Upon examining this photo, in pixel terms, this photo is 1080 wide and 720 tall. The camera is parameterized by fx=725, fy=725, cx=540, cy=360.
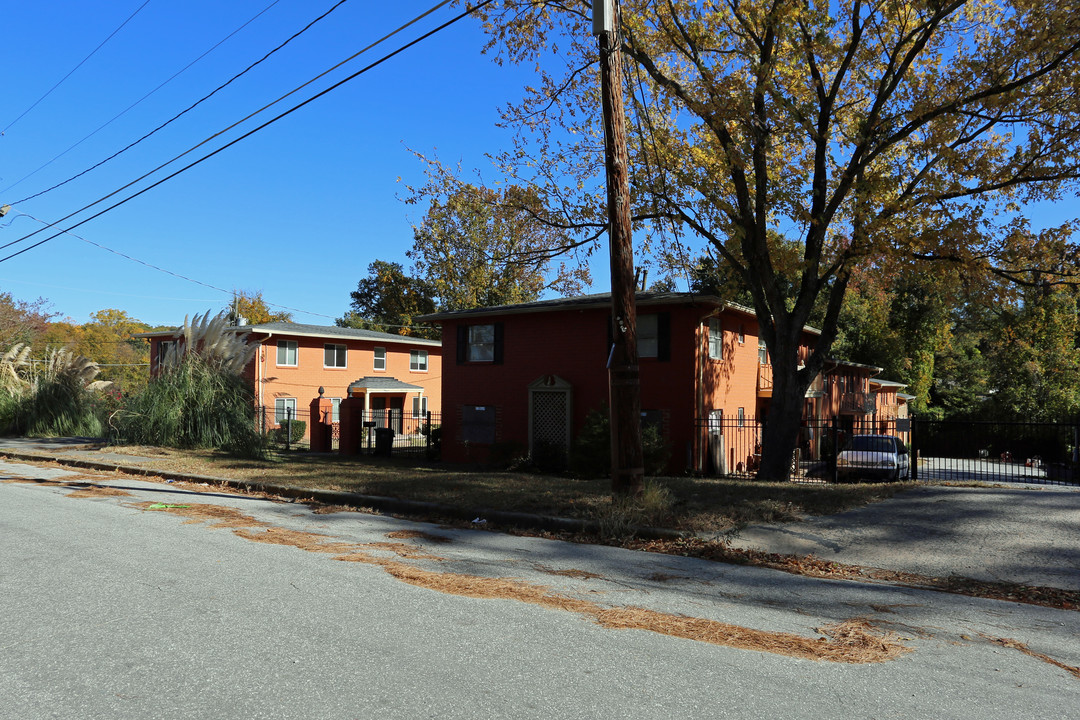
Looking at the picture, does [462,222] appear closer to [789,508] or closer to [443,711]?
[789,508]

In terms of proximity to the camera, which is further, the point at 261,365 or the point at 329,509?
the point at 261,365

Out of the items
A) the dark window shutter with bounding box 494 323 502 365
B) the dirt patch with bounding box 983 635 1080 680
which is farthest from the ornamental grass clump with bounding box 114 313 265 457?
the dirt patch with bounding box 983 635 1080 680

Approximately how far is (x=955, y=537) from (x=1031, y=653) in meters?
3.99

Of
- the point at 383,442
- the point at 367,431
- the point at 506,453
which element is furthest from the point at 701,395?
the point at 367,431

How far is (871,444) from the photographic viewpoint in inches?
814

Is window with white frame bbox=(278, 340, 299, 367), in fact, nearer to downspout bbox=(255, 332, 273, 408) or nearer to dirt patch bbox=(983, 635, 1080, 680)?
downspout bbox=(255, 332, 273, 408)

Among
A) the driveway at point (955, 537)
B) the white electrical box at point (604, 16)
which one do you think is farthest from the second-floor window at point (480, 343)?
the driveway at point (955, 537)

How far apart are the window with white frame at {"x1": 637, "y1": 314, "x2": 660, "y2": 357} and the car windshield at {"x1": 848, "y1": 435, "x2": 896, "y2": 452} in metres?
6.54

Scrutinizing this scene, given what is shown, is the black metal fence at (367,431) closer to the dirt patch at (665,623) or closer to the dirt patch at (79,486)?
the dirt patch at (79,486)

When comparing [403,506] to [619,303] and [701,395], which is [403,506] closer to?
[619,303]

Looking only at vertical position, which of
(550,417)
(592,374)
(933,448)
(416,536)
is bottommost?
(933,448)

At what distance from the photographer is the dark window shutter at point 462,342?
23.8 meters

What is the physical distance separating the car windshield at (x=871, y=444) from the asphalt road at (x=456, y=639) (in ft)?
48.7

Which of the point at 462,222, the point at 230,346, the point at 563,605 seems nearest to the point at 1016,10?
the point at 563,605
